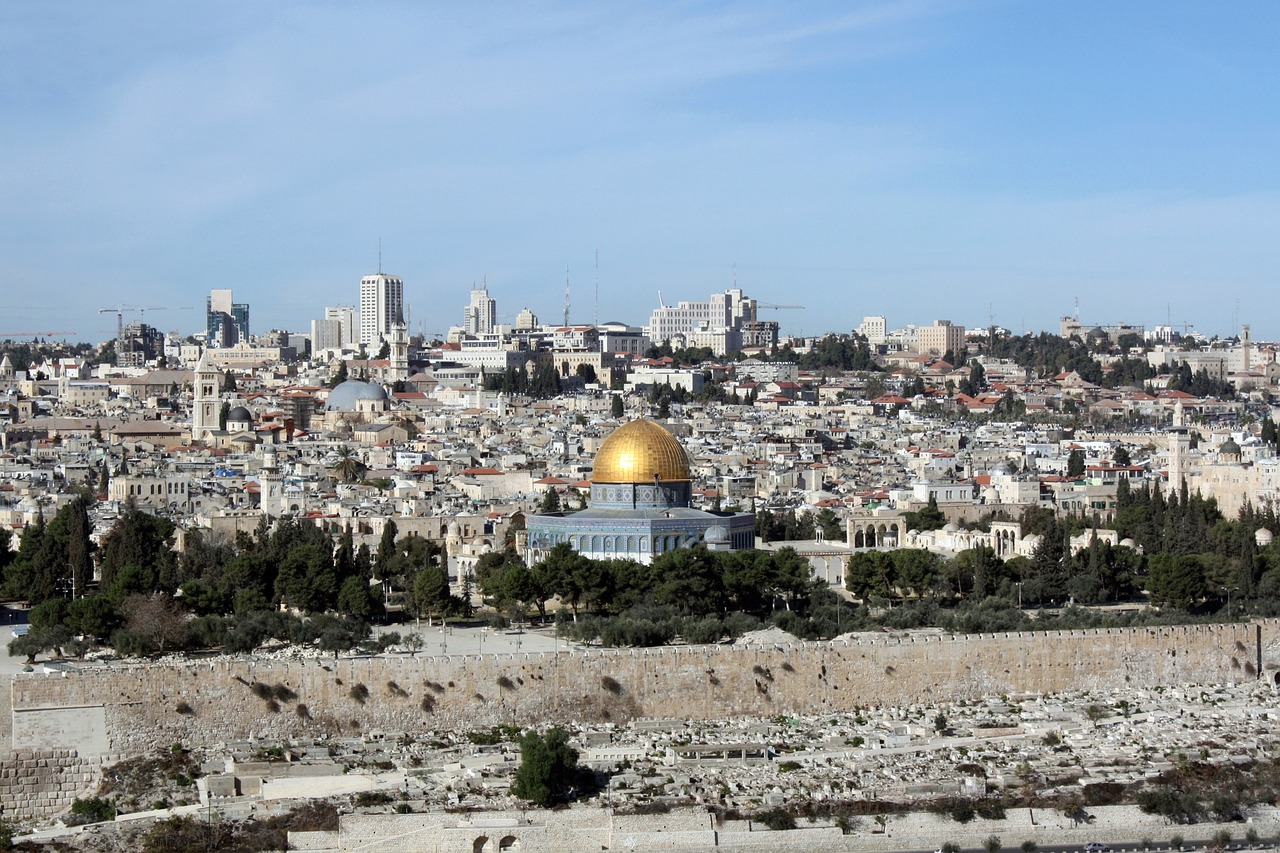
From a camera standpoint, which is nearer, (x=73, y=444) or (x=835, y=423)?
(x=73, y=444)

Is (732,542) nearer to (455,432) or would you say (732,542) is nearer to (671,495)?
(671,495)

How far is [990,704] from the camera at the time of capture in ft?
96.5

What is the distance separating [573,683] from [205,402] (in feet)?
170

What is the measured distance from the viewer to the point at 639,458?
4038cm

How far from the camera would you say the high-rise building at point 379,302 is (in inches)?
5719

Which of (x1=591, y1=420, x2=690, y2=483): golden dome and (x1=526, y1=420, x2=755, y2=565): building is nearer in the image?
(x1=526, y1=420, x2=755, y2=565): building

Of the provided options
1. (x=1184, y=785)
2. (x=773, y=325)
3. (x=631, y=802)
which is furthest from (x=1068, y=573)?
(x=773, y=325)

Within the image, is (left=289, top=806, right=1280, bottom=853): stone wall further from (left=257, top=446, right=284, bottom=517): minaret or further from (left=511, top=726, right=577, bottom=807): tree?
(left=257, top=446, right=284, bottom=517): minaret

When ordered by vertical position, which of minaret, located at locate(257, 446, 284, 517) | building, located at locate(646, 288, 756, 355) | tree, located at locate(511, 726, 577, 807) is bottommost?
tree, located at locate(511, 726, 577, 807)

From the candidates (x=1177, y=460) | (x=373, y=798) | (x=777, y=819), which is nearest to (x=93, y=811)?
(x=373, y=798)

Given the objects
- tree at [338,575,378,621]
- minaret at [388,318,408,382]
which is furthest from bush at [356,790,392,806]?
minaret at [388,318,408,382]

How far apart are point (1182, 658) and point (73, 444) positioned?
45.2 metres

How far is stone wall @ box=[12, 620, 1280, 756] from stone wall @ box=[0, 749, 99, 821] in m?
0.17

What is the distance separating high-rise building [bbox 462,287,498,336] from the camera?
152500 millimetres
